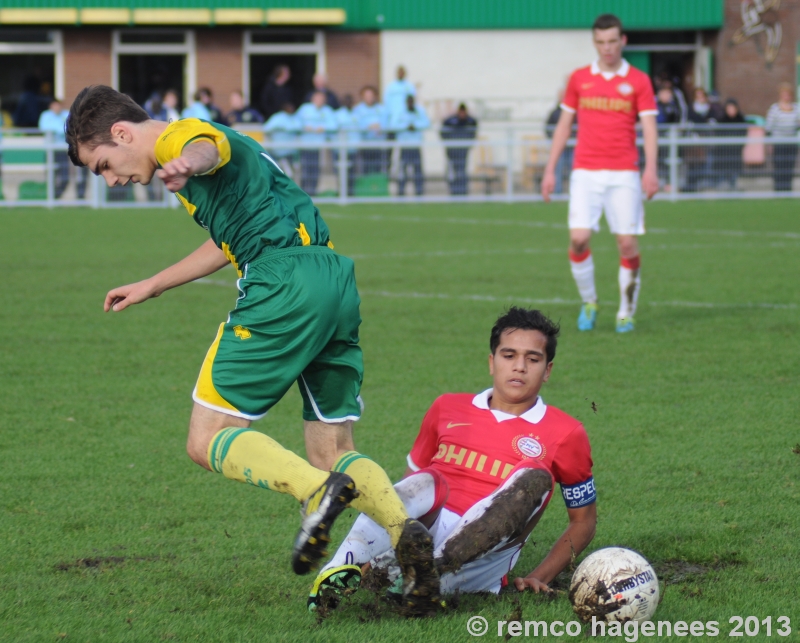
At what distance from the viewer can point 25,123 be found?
25219mm

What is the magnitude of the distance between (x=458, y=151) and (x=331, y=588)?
62.1 feet

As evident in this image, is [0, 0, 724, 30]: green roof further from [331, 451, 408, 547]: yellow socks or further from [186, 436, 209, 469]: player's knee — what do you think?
[331, 451, 408, 547]: yellow socks

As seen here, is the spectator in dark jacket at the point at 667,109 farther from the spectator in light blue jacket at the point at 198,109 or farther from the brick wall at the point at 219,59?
the brick wall at the point at 219,59

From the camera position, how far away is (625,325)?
870 centimetres

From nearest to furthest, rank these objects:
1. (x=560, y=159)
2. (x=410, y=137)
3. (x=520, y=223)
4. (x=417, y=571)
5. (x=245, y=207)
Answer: (x=417, y=571) < (x=245, y=207) < (x=520, y=223) < (x=560, y=159) < (x=410, y=137)

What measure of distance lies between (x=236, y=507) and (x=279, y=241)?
1.41m

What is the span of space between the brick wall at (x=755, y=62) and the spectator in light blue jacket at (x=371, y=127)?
12732 mm

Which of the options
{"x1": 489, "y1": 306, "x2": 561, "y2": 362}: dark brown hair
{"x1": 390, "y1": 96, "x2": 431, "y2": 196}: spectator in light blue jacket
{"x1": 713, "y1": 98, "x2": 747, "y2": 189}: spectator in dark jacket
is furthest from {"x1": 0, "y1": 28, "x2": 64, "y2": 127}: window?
{"x1": 489, "y1": 306, "x2": 561, "y2": 362}: dark brown hair

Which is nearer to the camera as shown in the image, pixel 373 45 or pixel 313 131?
pixel 313 131

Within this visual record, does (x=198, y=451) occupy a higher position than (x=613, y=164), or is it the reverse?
(x=613, y=164)

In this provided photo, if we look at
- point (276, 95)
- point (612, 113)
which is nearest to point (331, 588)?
point (612, 113)

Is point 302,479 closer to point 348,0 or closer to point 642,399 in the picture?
point 642,399

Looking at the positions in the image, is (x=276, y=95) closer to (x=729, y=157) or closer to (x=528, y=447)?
(x=729, y=157)

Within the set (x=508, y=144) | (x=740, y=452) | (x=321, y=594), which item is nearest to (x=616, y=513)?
(x=740, y=452)
